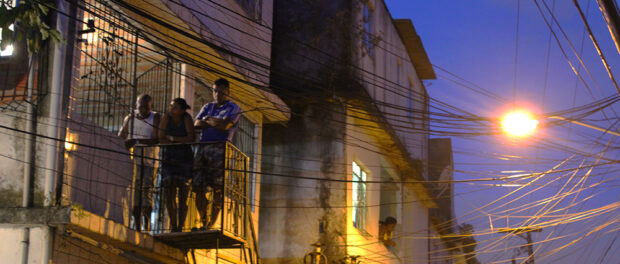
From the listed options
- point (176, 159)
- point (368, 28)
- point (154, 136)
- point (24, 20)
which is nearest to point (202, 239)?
point (176, 159)

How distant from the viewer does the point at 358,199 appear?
63.4 ft

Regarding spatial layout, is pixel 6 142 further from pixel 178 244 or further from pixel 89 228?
pixel 178 244

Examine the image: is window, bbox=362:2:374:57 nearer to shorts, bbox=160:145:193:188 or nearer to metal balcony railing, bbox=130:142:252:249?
metal balcony railing, bbox=130:142:252:249

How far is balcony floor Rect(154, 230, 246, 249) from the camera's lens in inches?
408

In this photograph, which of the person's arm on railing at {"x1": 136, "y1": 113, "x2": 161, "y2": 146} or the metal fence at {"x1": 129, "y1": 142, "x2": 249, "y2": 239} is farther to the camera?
the person's arm on railing at {"x1": 136, "y1": 113, "x2": 161, "y2": 146}

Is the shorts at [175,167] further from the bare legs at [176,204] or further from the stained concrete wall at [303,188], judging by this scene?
the stained concrete wall at [303,188]

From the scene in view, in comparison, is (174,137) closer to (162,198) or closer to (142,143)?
(142,143)

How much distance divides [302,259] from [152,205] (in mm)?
6716

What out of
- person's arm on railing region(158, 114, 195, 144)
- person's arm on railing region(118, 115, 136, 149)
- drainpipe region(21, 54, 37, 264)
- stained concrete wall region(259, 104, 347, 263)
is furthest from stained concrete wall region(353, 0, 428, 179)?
Result: drainpipe region(21, 54, 37, 264)

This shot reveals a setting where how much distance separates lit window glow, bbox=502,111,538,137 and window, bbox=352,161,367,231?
27.8ft

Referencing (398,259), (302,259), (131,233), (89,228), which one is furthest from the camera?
(398,259)

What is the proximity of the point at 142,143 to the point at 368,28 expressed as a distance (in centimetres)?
1026

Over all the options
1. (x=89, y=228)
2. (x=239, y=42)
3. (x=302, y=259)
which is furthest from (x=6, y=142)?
(x=302, y=259)

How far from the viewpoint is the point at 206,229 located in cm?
Result: 1035
